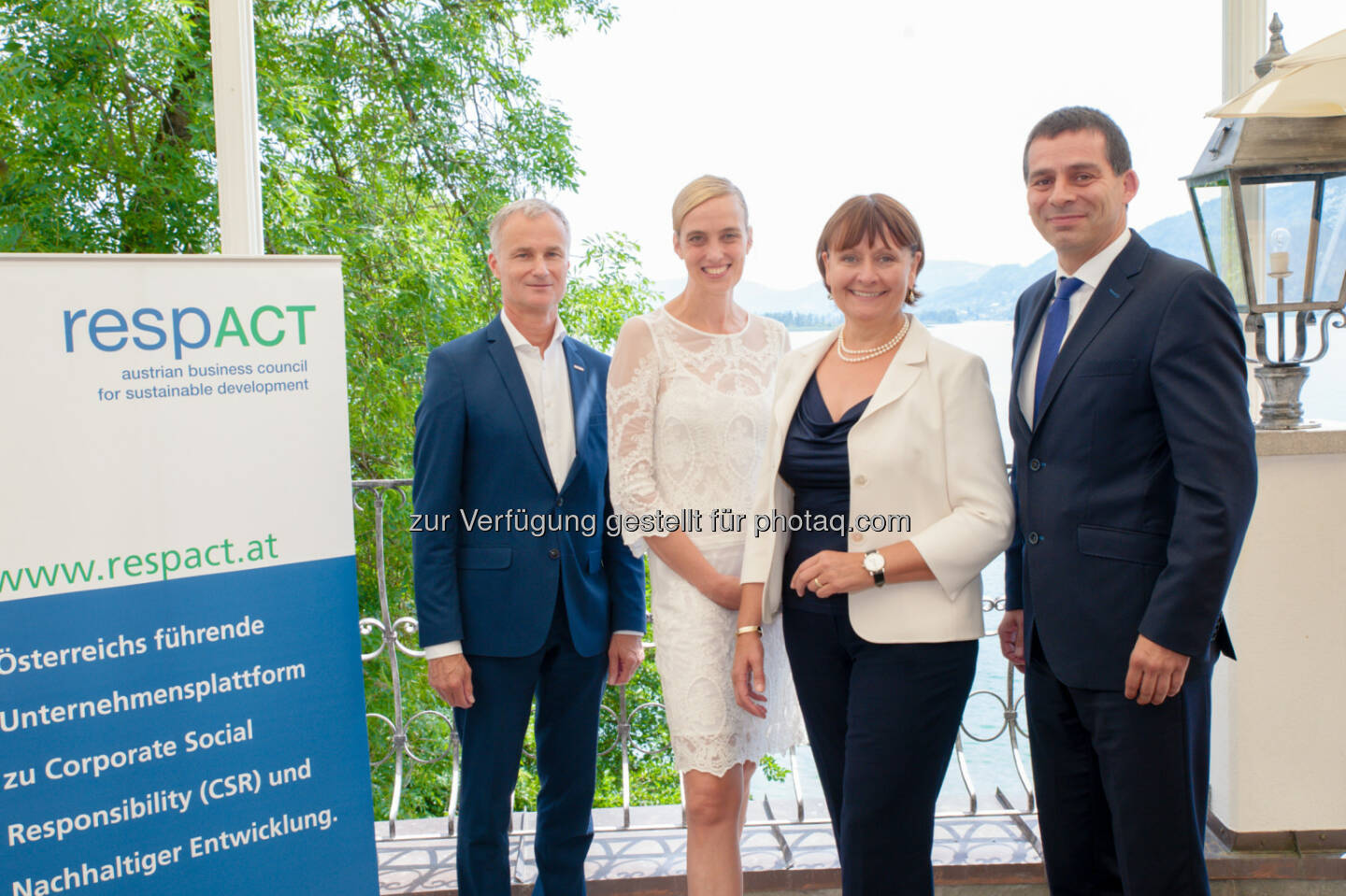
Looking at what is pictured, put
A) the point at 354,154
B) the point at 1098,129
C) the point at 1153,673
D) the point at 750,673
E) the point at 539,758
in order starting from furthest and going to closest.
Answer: the point at 354,154
the point at 539,758
the point at 750,673
the point at 1098,129
the point at 1153,673

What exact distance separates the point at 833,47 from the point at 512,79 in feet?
10.7

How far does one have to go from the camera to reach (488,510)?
79.3 inches

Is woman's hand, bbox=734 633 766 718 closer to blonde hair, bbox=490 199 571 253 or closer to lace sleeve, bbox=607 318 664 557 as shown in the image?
lace sleeve, bbox=607 318 664 557

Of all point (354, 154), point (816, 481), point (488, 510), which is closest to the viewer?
point (816, 481)

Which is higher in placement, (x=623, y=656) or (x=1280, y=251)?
(x=1280, y=251)

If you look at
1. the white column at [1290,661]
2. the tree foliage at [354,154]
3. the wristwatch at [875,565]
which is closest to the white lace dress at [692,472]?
the wristwatch at [875,565]

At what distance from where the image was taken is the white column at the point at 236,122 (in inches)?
99.0

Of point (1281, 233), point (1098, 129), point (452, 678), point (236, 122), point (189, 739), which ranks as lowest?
point (189, 739)

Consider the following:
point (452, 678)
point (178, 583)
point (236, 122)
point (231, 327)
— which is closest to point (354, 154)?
point (236, 122)

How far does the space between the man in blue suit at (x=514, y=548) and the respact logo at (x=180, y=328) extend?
13.9 inches

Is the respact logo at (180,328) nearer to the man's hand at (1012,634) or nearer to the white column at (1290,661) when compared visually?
the man's hand at (1012,634)

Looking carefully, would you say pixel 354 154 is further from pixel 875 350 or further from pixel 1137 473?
pixel 1137 473

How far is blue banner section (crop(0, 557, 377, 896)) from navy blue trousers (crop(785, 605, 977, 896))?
1.17m

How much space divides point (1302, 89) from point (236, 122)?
108 inches
